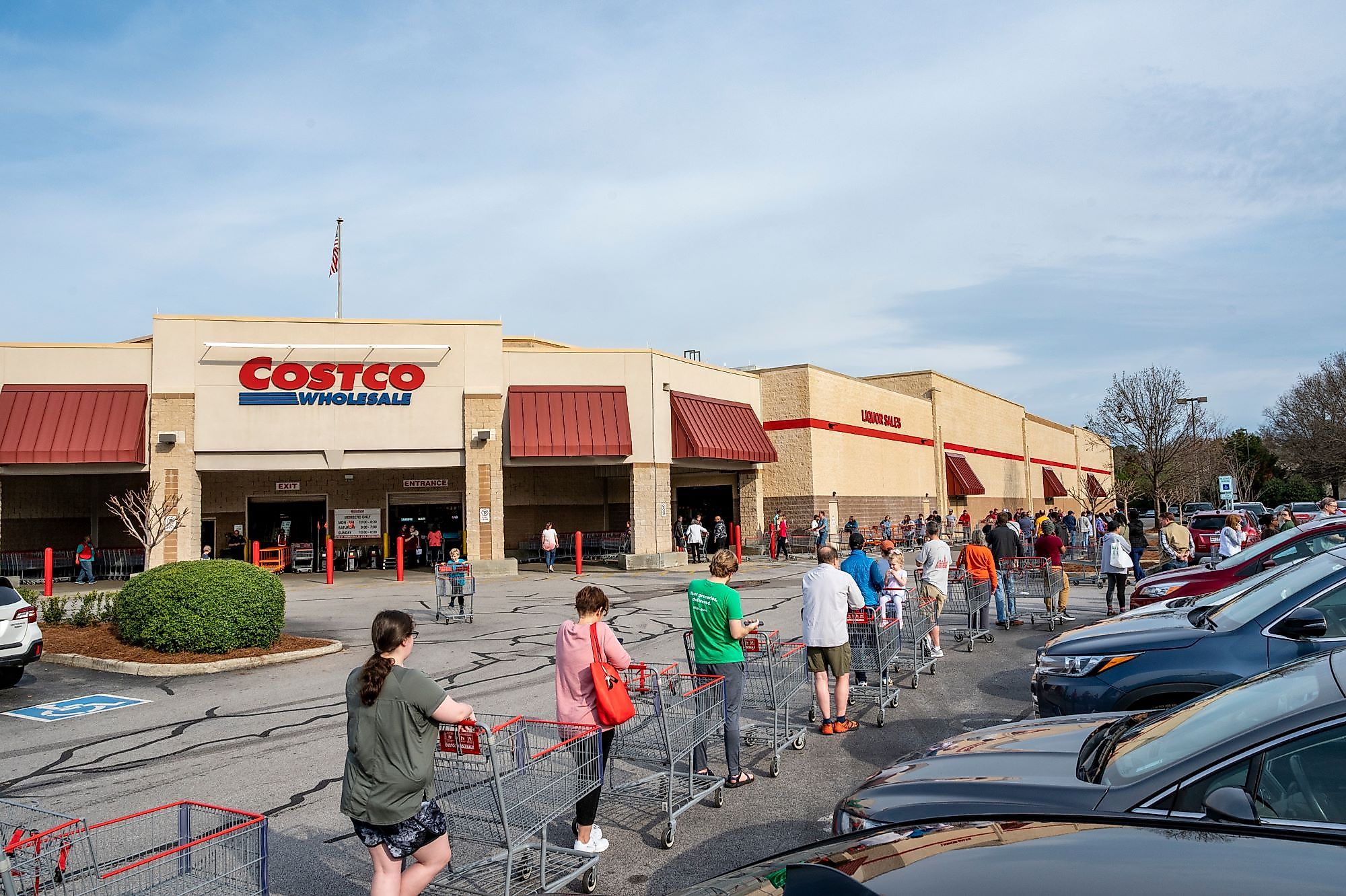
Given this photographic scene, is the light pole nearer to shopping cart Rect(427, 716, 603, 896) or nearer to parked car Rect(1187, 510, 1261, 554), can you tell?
parked car Rect(1187, 510, 1261, 554)

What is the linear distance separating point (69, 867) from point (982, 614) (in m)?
12.2

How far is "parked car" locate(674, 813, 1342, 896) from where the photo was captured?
6.61ft

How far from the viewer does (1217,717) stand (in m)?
3.90

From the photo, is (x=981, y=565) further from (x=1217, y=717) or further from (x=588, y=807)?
(x=1217, y=717)

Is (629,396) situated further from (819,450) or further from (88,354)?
(88,354)

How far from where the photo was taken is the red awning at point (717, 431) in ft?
104

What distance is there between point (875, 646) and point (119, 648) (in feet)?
38.4

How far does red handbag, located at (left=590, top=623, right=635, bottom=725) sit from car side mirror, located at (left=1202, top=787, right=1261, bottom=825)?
372 centimetres

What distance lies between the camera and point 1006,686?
10.9 metres

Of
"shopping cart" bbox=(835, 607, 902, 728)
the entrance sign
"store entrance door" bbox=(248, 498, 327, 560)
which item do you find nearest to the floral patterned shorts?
"shopping cart" bbox=(835, 607, 902, 728)

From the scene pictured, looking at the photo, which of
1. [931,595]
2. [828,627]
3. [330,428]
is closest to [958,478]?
[330,428]

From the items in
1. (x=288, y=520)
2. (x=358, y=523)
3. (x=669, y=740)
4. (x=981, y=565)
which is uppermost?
(x=288, y=520)

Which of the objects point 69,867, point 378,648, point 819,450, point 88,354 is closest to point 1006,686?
point 378,648

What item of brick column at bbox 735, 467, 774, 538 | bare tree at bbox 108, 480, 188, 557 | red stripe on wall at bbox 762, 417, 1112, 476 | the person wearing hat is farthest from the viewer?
brick column at bbox 735, 467, 774, 538
